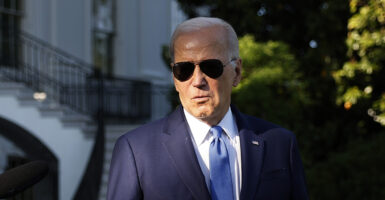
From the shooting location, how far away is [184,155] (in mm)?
2025

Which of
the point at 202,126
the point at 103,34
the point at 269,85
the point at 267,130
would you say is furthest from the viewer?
the point at 103,34

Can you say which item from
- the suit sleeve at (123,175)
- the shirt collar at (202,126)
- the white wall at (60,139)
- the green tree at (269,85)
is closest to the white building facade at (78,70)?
the white wall at (60,139)

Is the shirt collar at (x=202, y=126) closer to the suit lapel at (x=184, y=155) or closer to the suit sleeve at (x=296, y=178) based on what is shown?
the suit lapel at (x=184, y=155)

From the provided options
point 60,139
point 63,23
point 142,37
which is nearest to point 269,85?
point 60,139

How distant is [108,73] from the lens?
1366 centimetres

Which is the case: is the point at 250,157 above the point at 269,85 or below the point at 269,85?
above

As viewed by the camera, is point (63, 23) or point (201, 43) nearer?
point (201, 43)

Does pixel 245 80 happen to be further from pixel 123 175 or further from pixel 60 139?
pixel 123 175

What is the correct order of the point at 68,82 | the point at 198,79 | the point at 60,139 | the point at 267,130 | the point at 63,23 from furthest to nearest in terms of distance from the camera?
the point at 63,23, the point at 68,82, the point at 60,139, the point at 267,130, the point at 198,79

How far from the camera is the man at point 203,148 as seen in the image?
6.52ft

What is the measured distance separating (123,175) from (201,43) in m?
0.63

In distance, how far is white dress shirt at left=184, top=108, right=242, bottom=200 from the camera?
6.74ft

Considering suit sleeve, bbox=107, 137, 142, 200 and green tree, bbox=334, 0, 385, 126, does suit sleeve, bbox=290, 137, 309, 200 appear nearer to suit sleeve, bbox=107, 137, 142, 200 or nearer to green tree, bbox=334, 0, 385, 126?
suit sleeve, bbox=107, 137, 142, 200

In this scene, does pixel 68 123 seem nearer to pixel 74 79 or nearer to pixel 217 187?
pixel 74 79
